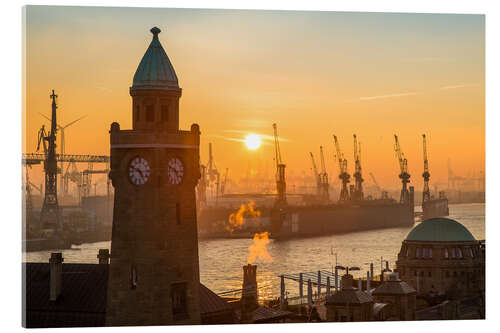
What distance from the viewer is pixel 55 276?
120 ft

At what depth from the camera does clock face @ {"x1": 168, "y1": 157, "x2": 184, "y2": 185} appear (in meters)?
32.8

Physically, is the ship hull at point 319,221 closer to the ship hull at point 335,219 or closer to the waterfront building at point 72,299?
the ship hull at point 335,219

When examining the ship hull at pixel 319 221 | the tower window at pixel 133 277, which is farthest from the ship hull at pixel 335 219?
the tower window at pixel 133 277

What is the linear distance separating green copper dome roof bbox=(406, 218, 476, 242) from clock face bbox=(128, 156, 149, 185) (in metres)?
43.7

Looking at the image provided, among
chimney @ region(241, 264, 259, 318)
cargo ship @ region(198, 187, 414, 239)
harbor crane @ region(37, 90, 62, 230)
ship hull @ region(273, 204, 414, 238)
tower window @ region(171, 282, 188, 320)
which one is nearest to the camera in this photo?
tower window @ region(171, 282, 188, 320)

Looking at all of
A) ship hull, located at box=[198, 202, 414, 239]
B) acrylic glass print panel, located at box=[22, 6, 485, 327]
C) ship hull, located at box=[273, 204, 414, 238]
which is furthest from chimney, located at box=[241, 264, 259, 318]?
ship hull, located at box=[273, 204, 414, 238]

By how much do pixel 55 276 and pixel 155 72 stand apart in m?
9.03

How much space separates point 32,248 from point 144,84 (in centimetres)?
2768

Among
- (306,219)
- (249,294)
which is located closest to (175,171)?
(249,294)

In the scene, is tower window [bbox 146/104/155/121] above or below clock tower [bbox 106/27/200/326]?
above

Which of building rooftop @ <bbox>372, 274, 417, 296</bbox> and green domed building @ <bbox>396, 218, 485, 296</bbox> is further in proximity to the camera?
green domed building @ <bbox>396, 218, 485, 296</bbox>

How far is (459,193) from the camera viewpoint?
49.7 m

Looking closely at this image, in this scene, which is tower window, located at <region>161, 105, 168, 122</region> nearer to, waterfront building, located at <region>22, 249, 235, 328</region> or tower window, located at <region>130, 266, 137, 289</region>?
tower window, located at <region>130, 266, 137, 289</region>
